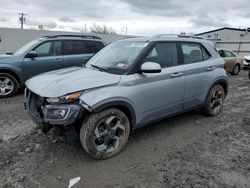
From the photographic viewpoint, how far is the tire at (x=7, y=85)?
6.66 m

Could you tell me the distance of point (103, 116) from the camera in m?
3.21

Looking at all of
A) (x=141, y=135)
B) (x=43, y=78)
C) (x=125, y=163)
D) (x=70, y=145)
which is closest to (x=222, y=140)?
(x=141, y=135)

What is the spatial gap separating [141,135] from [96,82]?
5.04 feet

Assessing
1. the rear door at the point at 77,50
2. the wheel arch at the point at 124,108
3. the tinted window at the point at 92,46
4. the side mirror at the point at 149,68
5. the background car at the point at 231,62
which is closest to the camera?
the wheel arch at the point at 124,108

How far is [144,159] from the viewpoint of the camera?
3.45 m

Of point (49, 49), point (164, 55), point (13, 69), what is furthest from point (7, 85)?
point (164, 55)

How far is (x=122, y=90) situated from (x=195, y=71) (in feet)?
6.10

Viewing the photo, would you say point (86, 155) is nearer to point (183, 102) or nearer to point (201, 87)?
point (183, 102)

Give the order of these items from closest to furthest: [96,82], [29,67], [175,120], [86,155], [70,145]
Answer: [96,82], [86,155], [70,145], [175,120], [29,67]

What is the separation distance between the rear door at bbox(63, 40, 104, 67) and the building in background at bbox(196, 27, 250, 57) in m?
18.1

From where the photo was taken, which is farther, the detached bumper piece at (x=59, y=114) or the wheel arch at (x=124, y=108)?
the wheel arch at (x=124, y=108)

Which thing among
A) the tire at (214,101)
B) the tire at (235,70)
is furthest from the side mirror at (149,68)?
the tire at (235,70)

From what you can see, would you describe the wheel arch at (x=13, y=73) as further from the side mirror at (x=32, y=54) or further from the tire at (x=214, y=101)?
the tire at (x=214, y=101)

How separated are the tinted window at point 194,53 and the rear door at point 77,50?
3642 millimetres
